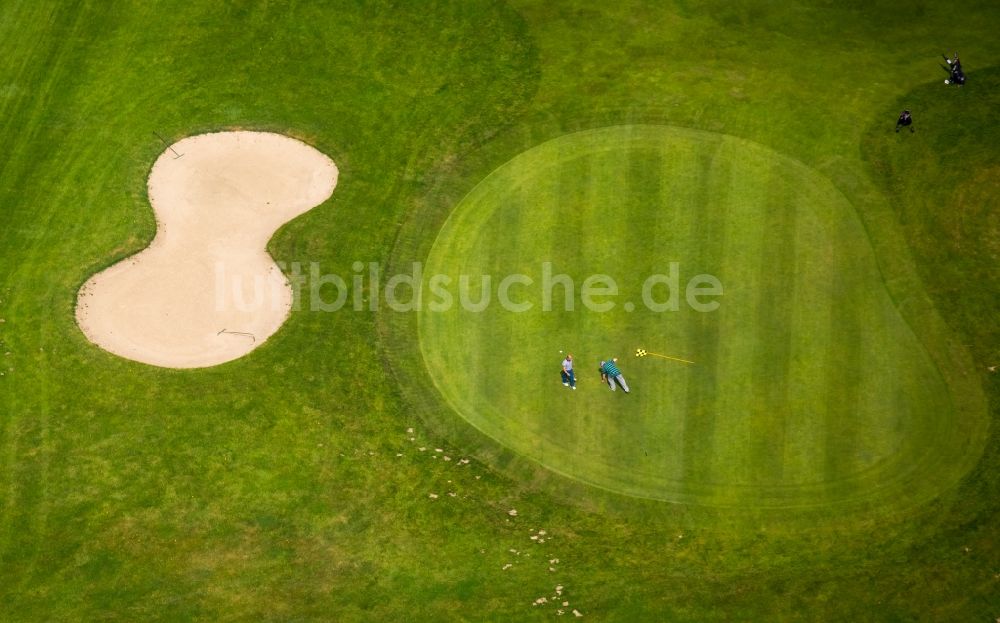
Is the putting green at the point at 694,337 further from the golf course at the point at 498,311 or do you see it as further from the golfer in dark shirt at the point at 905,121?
the golfer in dark shirt at the point at 905,121

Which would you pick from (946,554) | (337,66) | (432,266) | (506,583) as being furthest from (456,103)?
(946,554)

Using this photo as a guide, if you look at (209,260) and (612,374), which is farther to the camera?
(209,260)

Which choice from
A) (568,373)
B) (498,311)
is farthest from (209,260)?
(568,373)

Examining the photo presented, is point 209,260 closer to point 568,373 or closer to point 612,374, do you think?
point 568,373

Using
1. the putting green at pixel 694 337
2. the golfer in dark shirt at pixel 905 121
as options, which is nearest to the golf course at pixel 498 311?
the putting green at pixel 694 337

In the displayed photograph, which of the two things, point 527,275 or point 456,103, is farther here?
point 456,103

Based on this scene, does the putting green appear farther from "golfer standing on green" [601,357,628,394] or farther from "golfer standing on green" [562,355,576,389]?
"golfer standing on green" [601,357,628,394]

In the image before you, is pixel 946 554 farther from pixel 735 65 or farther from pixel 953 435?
pixel 735 65
